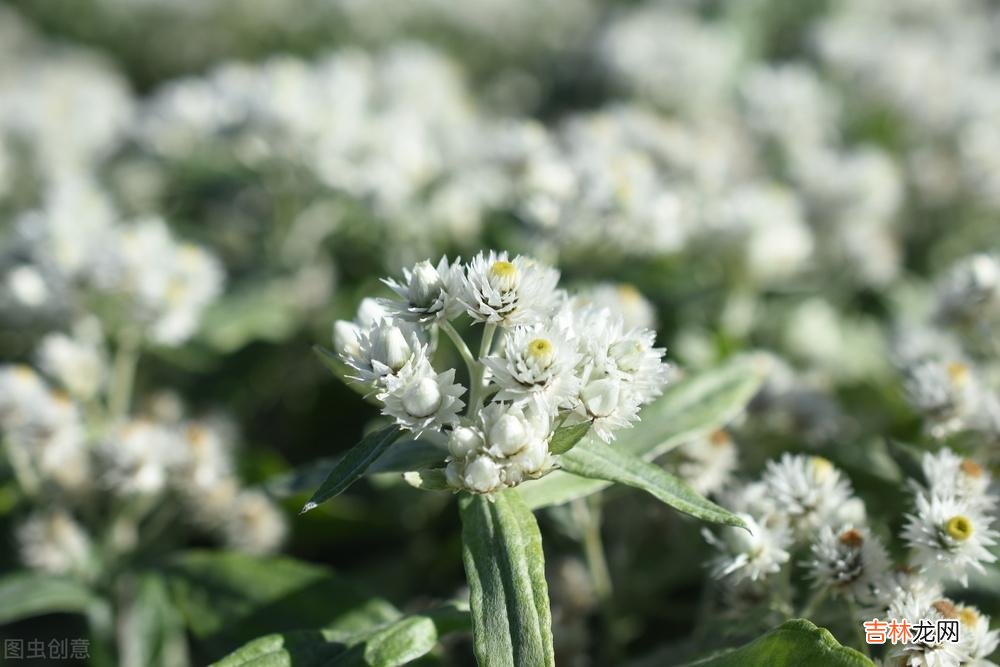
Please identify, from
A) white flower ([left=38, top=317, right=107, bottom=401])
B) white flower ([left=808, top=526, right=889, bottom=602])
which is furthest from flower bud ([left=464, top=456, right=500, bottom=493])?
white flower ([left=38, top=317, right=107, bottom=401])

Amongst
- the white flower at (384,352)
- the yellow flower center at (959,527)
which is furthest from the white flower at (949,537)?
the white flower at (384,352)

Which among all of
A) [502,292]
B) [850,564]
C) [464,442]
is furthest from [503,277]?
[850,564]

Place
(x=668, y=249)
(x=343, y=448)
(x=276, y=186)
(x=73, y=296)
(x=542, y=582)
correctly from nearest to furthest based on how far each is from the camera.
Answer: (x=542, y=582) → (x=73, y=296) → (x=668, y=249) → (x=343, y=448) → (x=276, y=186)

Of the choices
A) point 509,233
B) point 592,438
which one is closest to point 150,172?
point 509,233

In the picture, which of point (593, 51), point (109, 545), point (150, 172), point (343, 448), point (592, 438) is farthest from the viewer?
point (593, 51)

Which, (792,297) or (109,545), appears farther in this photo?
(792,297)

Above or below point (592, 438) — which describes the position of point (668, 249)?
above

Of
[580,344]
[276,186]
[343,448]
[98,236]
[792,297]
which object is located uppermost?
[276,186]

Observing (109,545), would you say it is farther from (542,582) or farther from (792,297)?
(792,297)
